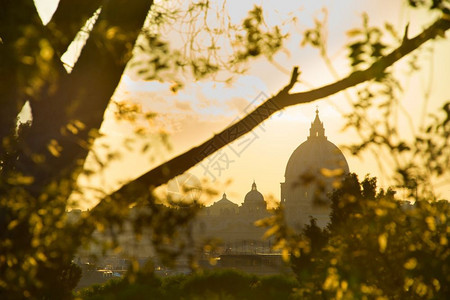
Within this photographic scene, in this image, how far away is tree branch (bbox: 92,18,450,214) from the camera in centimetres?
391

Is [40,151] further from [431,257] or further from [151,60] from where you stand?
[431,257]

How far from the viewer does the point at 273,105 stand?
407 cm

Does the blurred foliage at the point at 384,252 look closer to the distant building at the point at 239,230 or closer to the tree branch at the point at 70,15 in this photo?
the tree branch at the point at 70,15

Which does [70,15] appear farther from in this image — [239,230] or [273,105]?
[239,230]

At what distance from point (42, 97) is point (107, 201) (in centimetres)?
87

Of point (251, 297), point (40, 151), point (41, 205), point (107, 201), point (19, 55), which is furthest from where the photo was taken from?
point (251, 297)

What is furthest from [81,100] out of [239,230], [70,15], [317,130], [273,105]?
Result: [317,130]

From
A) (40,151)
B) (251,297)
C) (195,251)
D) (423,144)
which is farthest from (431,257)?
(251,297)

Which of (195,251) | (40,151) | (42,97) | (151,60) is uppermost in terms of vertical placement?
(151,60)

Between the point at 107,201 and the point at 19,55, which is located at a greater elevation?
the point at 19,55

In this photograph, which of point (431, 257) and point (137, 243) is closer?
point (137, 243)

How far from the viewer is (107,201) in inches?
136

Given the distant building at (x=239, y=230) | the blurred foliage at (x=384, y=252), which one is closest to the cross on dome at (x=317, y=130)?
the distant building at (x=239, y=230)

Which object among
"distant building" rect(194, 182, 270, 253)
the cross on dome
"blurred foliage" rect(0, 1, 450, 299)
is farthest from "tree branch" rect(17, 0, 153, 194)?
the cross on dome
